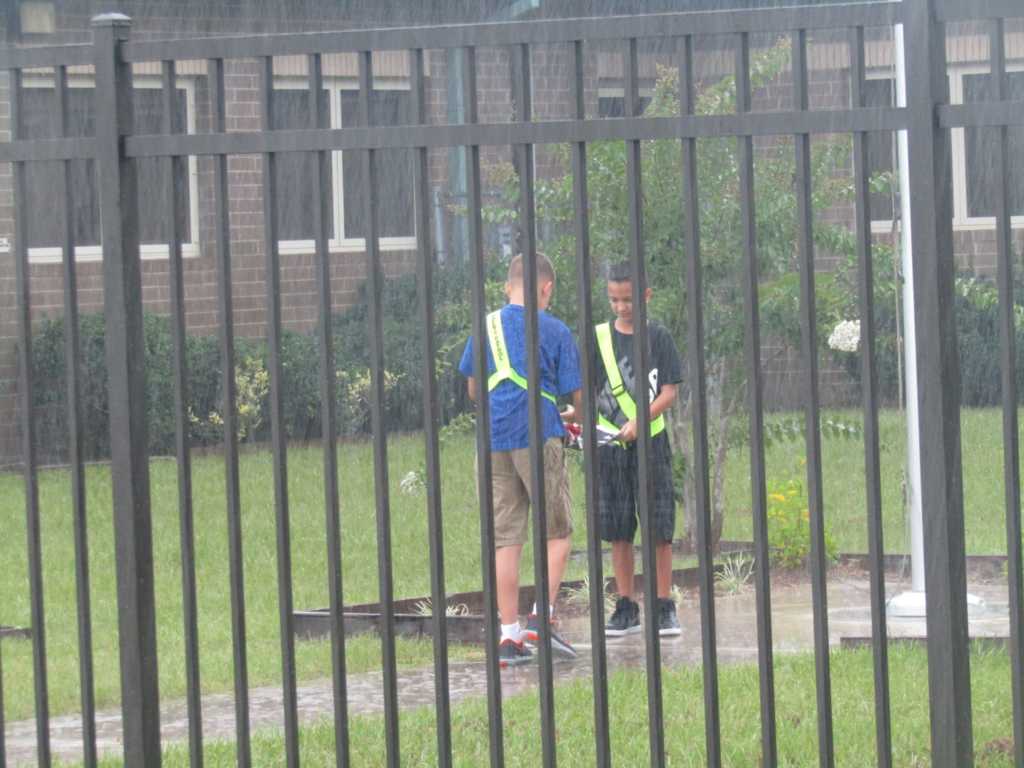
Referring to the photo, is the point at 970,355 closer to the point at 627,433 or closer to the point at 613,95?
the point at 613,95

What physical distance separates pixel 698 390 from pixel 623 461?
4203 millimetres

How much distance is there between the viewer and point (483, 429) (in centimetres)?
378

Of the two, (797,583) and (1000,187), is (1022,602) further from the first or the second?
(797,583)

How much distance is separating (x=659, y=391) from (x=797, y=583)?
215 cm

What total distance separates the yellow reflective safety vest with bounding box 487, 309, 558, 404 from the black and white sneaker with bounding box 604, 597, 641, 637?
1106 mm

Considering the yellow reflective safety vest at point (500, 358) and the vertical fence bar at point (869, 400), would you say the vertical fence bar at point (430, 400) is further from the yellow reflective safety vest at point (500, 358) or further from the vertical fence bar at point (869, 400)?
the yellow reflective safety vest at point (500, 358)

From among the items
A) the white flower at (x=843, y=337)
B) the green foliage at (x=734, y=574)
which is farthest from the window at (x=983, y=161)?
the green foliage at (x=734, y=574)

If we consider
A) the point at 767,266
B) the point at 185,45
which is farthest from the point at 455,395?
the point at 185,45

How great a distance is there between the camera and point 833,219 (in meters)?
16.3

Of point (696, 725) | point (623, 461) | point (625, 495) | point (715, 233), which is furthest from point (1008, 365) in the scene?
point (715, 233)

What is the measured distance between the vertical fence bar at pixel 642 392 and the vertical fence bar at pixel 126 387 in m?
1.15

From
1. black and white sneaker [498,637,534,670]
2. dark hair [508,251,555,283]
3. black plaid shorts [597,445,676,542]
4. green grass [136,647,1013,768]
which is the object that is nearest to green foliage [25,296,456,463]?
black plaid shorts [597,445,676,542]

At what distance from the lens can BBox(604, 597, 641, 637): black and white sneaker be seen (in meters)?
7.65

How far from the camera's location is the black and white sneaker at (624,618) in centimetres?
765
